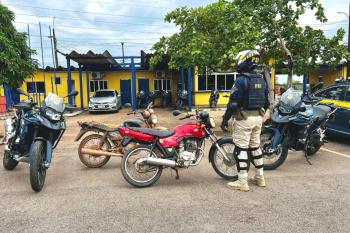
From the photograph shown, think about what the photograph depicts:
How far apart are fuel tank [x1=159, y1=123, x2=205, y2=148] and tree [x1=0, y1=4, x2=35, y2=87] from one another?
5421 millimetres

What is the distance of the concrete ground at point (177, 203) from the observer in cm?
340

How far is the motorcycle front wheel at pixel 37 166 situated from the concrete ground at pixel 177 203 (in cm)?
15

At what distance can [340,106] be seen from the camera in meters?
7.51

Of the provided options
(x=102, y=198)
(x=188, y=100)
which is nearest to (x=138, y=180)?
(x=102, y=198)

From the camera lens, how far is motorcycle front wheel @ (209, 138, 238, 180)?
4887 millimetres

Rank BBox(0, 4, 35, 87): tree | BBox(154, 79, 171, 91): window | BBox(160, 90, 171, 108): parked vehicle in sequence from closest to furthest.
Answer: BBox(0, 4, 35, 87): tree
BBox(160, 90, 171, 108): parked vehicle
BBox(154, 79, 171, 91): window

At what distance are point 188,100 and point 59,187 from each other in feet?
45.5

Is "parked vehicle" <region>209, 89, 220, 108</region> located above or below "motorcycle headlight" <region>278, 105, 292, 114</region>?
below

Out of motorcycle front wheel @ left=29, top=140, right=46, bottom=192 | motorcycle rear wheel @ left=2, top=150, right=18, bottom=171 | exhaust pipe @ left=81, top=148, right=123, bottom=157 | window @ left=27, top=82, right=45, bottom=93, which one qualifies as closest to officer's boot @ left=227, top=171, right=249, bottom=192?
exhaust pipe @ left=81, top=148, right=123, bottom=157

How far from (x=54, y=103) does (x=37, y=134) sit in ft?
1.79

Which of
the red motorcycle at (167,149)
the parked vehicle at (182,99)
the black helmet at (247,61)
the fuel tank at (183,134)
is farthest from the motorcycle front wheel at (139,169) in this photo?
the parked vehicle at (182,99)

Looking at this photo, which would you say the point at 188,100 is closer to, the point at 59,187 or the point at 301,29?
the point at 301,29

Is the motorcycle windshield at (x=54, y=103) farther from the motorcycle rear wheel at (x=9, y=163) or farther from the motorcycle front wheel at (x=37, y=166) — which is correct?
the motorcycle rear wheel at (x=9, y=163)

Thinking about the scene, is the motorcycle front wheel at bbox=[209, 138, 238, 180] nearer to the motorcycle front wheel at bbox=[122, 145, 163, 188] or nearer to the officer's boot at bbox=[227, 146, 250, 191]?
the officer's boot at bbox=[227, 146, 250, 191]
